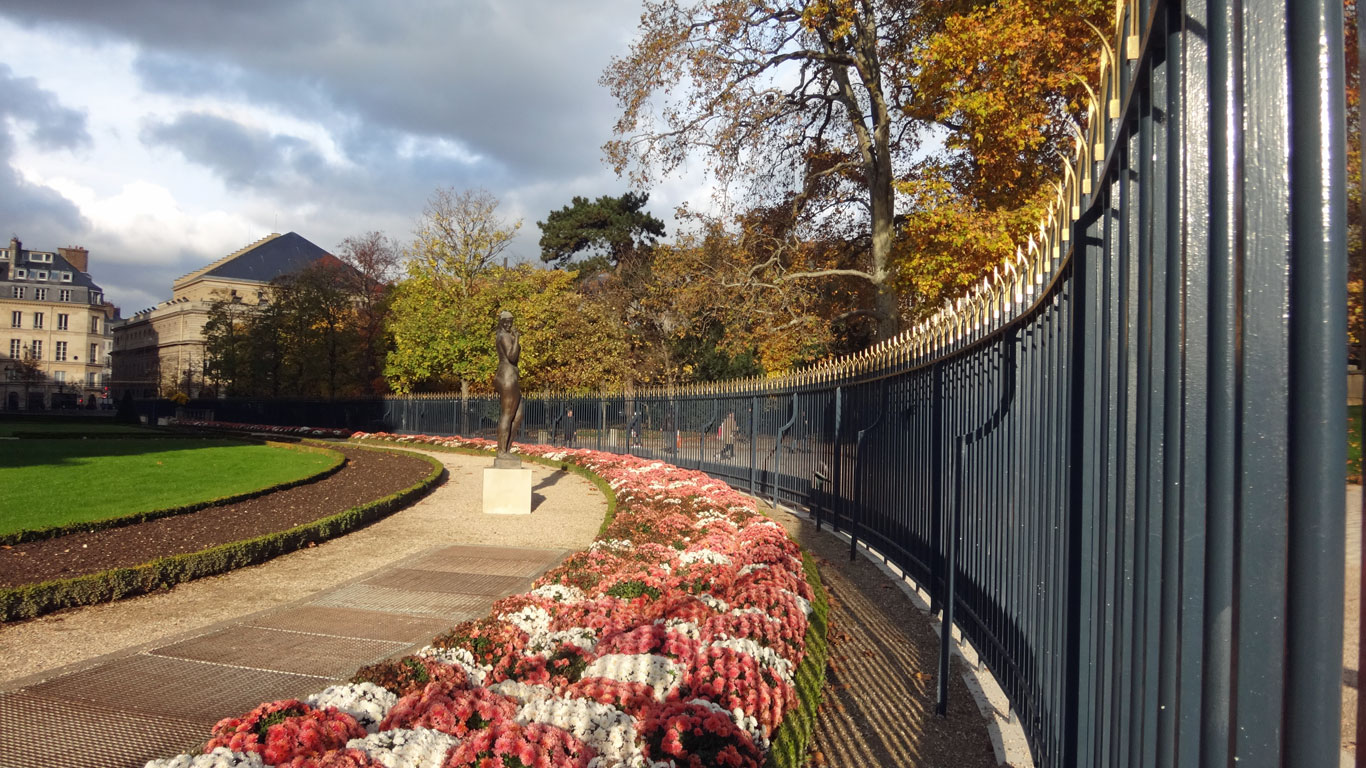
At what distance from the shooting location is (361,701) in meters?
3.82

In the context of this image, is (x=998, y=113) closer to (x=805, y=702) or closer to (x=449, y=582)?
(x=449, y=582)

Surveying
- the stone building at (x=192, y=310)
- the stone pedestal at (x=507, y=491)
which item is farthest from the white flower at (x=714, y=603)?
the stone building at (x=192, y=310)

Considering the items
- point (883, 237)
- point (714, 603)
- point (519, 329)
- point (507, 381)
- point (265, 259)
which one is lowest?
point (714, 603)

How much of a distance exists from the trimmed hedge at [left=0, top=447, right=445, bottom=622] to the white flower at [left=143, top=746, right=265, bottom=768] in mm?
4651

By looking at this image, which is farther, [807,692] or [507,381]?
[507,381]

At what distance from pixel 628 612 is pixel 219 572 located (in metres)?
5.15

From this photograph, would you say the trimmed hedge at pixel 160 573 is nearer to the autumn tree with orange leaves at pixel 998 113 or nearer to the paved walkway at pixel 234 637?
the paved walkway at pixel 234 637

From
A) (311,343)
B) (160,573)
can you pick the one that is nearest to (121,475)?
(160,573)

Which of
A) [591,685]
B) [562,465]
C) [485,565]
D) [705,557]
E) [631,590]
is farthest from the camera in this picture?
[562,465]

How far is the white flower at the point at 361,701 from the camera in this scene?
374 cm

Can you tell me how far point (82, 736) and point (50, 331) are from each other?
10384cm

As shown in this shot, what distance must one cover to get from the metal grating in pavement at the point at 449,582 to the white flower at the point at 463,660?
2664 mm

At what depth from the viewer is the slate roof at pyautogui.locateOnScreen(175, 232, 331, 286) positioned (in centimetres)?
8075

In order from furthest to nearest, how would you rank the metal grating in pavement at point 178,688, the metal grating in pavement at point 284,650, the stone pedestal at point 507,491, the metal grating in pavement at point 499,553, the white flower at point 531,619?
the stone pedestal at point 507,491, the metal grating in pavement at point 499,553, the metal grating in pavement at point 284,650, the white flower at point 531,619, the metal grating in pavement at point 178,688
